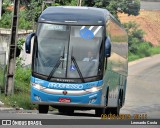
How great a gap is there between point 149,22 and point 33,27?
19.8 m

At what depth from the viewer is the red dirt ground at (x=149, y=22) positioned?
207 feet

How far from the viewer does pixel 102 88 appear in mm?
21828

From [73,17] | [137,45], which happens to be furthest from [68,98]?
[137,45]

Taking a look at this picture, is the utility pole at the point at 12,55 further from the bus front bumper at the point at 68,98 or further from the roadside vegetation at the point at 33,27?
the bus front bumper at the point at 68,98

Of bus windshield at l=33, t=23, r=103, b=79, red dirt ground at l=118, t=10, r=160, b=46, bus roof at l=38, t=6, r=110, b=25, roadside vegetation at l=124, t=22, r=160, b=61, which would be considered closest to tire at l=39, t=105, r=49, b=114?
bus windshield at l=33, t=23, r=103, b=79

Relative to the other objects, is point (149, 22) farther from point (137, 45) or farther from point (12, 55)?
point (12, 55)

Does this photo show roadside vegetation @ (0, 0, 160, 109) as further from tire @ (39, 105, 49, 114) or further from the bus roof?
the bus roof

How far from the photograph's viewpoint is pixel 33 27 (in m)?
47.6

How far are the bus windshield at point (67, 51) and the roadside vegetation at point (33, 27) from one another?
6.31 meters

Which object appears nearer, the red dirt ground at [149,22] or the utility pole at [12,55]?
the utility pole at [12,55]

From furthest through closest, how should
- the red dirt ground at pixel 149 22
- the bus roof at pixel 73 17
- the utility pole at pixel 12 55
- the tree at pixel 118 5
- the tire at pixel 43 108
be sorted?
1. the red dirt ground at pixel 149 22
2. the tree at pixel 118 5
3. the utility pole at pixel 12 55
4. the tire at pixel 43 108
5. the bus roof at pixel 73 17

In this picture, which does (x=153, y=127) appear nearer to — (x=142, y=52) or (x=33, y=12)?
(x=33, y=12)

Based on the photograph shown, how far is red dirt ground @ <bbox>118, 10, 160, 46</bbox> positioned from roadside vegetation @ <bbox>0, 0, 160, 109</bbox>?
20.1 inches

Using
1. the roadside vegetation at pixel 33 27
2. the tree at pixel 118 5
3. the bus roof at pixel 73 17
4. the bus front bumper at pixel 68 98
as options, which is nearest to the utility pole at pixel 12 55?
the roadside vegetation at pixel 33 27
